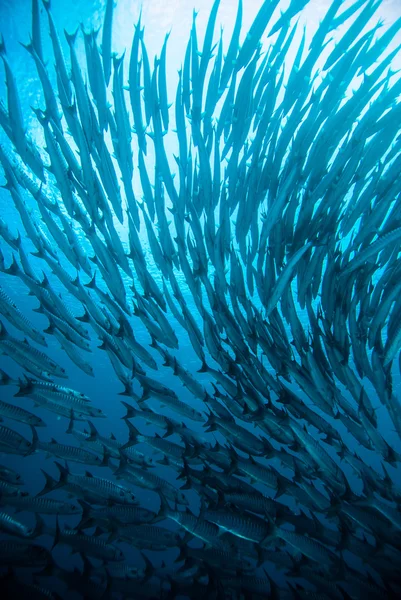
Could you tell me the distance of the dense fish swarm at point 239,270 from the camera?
3838 millimetres

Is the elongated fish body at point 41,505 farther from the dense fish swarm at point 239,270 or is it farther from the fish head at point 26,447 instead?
the fish head at point 26,447

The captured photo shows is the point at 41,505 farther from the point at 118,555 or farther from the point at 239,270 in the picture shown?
the point at 239,270

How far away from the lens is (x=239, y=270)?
5.05 metres

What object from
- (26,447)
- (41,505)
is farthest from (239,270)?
(41,505)

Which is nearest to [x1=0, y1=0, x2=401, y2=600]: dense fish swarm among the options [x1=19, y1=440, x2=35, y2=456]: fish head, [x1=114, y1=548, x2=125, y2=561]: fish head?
[x1=19, y1=440, x2=35, y2=456]: fish head

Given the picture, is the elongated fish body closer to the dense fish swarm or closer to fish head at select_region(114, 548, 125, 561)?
the dense fish swarm

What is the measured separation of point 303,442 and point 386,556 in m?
1.82

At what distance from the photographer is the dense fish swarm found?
12.6ft

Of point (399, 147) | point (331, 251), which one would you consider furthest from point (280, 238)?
point (399, 147)

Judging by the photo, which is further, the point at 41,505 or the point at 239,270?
the point at 41,505

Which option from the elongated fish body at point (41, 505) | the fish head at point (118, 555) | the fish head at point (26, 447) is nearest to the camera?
the fish head at point (26, 447)

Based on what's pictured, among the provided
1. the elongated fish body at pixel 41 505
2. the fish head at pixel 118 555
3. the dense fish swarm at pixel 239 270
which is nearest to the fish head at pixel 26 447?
the dense fish swarm at pixel 239 270

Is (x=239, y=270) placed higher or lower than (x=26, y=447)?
higher

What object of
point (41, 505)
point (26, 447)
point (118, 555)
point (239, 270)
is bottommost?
point (118, 555)
